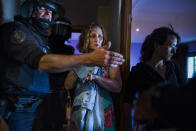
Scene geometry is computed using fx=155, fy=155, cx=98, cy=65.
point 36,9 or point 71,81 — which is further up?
point 36,9

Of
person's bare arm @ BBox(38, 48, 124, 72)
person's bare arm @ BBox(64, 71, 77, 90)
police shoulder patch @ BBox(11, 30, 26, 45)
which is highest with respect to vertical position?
police shoulder patch @ BBox(11, 30, 26, 45)

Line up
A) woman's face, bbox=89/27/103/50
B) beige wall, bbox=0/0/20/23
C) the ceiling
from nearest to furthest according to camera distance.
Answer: beige wall, bbox=0/0/20/23 → woman's face, bbox=89/27/103/50 → the ceiling

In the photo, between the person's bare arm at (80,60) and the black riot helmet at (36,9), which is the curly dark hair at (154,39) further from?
the black riot helmet at (36,9)

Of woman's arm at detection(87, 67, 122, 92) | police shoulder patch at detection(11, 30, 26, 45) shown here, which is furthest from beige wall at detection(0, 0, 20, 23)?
woman's arm at detection(87, 67, 122, 92)

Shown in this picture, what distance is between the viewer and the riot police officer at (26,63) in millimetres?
735

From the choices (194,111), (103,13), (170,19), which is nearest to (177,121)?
(194,111)

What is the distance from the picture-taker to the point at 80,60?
0.75 m

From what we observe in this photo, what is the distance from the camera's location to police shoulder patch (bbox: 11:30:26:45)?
2.58 feet

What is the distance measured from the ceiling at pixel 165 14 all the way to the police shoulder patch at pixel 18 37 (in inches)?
84.5

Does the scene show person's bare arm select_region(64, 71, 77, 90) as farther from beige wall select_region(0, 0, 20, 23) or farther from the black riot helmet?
beige wall select_region(0, 0, 20, 23)

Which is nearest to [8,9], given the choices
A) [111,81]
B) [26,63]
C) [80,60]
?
[26,63]

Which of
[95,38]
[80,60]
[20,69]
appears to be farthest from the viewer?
[95,38]

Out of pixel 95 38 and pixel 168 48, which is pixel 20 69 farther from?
pixel 168 48

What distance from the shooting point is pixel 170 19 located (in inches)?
139
